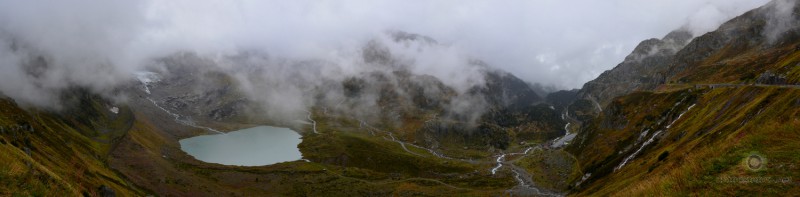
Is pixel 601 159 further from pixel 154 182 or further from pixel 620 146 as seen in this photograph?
pixel 154 182

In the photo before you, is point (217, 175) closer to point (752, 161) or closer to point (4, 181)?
point (4, 181)

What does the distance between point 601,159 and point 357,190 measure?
309 feet

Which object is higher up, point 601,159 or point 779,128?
point 601,159

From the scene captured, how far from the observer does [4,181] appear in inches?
892

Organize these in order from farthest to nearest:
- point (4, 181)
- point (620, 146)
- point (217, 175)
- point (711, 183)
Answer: point (217, 175) < point (620, 146) < point (4, 181) < point (711, 183)

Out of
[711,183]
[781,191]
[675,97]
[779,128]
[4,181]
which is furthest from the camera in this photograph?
[675,97]

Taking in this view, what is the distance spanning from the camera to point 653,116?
165375mm

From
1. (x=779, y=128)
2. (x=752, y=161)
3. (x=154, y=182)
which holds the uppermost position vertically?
(x=154, y=182)

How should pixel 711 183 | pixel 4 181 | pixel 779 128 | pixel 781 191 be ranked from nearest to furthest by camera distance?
pixel 781 191, pixel 711 183, pixel 779 128, pixel 4 181

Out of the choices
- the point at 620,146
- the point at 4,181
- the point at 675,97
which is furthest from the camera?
the point at 675,97

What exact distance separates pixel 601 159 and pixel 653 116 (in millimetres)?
27820

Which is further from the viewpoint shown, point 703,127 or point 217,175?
point 217,175

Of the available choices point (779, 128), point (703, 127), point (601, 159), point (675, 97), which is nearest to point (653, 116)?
point (675, 97)

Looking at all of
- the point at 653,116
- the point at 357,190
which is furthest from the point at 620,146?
the point at 357,190
